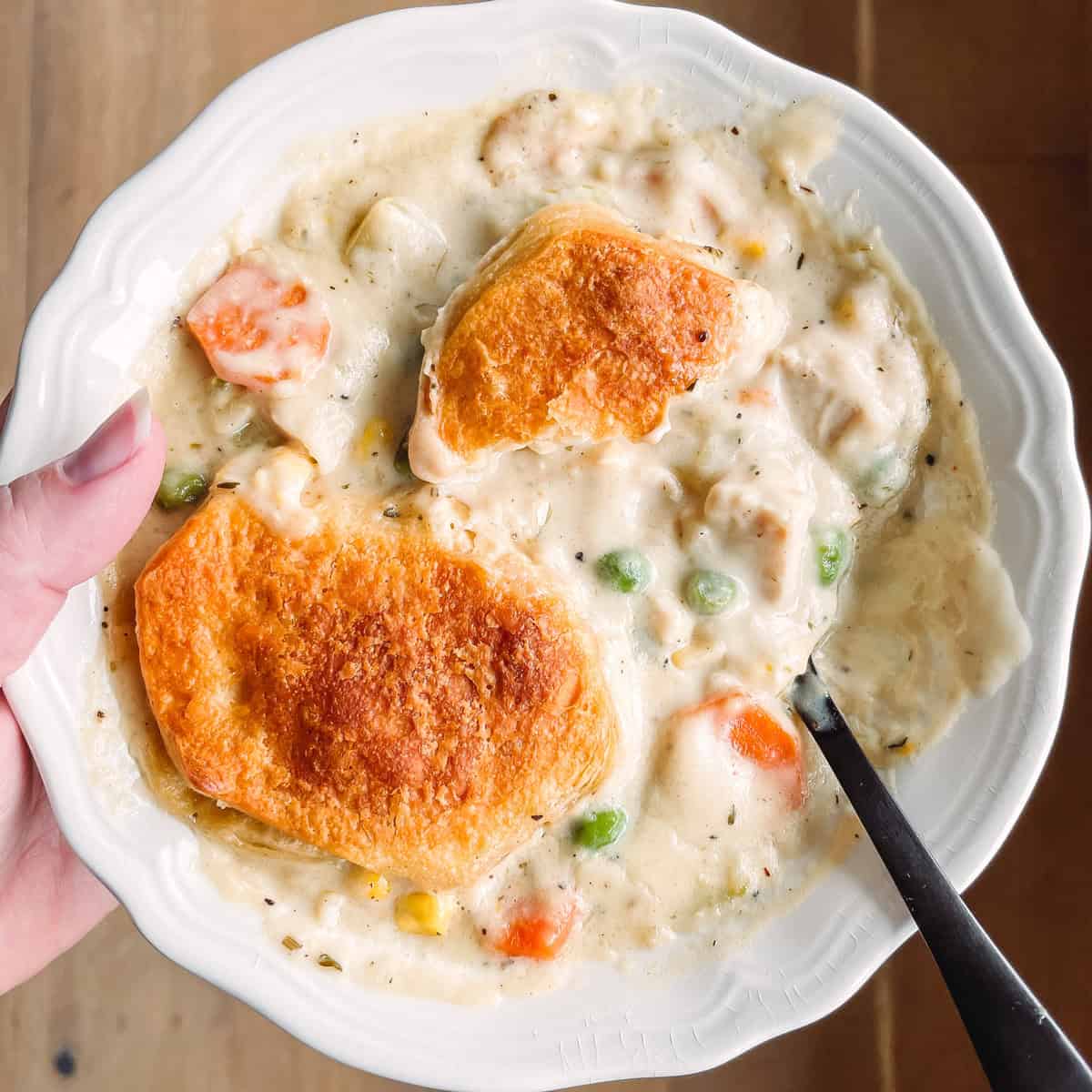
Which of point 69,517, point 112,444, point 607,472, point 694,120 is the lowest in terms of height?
point 607,472

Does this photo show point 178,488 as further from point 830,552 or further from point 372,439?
point 830,552

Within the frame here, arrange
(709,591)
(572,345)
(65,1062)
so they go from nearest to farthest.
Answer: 1. (572,345)
2. (709,591)
3. (65,1062)

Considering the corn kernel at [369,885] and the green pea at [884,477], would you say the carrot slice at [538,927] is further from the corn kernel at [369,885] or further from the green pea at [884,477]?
the green pea at [884,477]

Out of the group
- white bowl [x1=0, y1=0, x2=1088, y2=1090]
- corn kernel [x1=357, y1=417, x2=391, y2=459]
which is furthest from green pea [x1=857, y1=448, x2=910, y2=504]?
corn kernel [x1=357, y1=417, x2=391, y2=459]

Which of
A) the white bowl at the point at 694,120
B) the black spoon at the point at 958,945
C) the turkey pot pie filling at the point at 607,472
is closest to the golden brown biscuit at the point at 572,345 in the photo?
the turkey pot pie filling at the point at 607,472

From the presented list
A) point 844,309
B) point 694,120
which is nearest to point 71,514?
point 694,120

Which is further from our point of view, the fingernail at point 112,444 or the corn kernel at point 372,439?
the corn kernel at point 372,439
